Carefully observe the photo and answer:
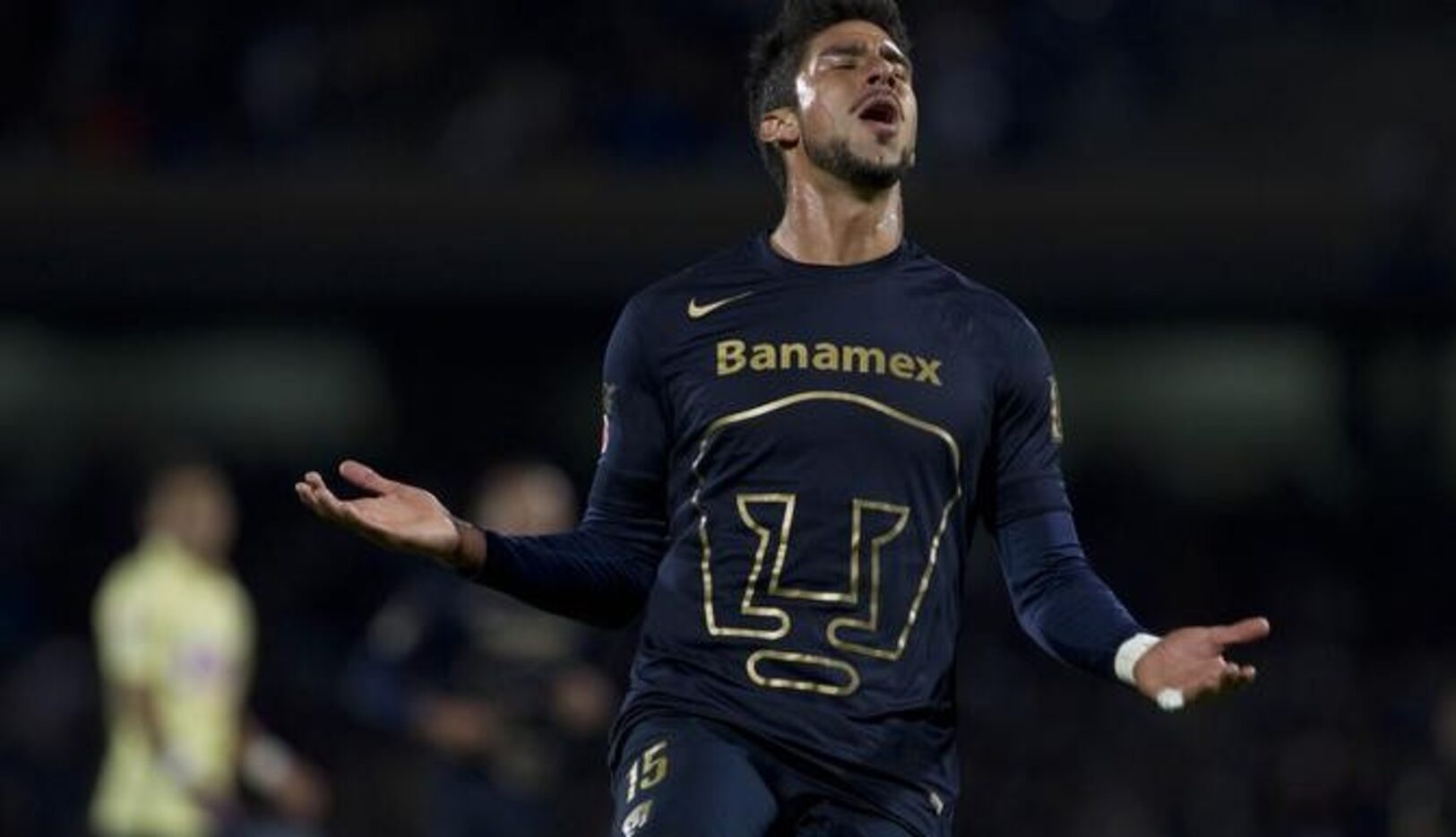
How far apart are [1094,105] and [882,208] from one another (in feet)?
43.3

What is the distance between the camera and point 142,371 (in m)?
20.7

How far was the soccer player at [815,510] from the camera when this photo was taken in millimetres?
4988

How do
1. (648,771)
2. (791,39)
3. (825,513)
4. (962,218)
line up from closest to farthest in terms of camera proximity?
1. (648,771)
2. (825,513)
3. (791,39)
4. (962,218)

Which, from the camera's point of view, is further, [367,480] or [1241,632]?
[367,480]

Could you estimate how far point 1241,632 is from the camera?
4645 mm

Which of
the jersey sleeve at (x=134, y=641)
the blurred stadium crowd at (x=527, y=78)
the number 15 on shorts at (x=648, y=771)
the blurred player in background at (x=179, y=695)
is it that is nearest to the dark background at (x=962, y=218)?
the blurred stadium crowd at (x=527, y=78)

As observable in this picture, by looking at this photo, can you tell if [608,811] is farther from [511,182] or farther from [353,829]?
[511,182]

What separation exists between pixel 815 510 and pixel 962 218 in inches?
523

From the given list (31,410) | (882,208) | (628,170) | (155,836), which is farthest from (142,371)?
(882,208)

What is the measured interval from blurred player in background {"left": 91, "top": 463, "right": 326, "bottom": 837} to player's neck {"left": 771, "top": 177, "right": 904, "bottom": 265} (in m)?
5.41

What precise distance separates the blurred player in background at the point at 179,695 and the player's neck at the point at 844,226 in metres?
5.41

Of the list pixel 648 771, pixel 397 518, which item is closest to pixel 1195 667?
pixel 648 771

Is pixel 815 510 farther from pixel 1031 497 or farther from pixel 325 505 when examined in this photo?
pixel 325 505

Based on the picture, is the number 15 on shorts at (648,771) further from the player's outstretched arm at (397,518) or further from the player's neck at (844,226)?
the player's neck at (844,226)
